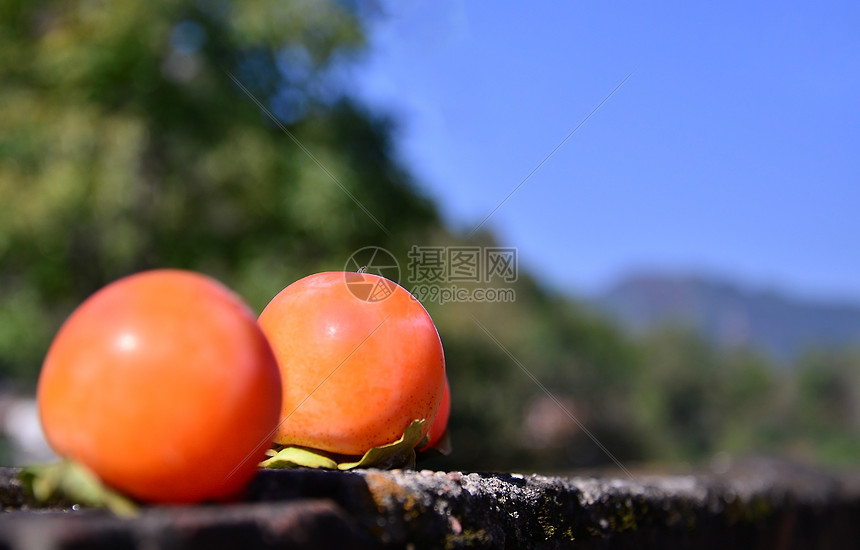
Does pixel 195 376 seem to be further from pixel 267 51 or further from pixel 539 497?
pixel 267 51

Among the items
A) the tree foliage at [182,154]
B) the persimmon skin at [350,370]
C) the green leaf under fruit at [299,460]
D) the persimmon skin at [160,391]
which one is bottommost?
the tree foliage at [182,154]

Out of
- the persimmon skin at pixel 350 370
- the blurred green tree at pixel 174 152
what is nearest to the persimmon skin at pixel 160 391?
the persimmon skin at pixel 350 370

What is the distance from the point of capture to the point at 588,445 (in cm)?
3378

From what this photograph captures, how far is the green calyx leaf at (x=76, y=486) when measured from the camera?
0.97 meters

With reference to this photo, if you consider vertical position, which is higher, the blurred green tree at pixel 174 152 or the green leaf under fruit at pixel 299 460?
the green leaf under fruit at pixel 299 460

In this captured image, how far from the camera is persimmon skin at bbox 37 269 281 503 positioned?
99 centimetres

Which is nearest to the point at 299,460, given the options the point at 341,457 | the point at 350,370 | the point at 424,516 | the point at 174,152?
the point at 341,457

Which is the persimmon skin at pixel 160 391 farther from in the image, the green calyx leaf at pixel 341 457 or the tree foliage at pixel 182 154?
the tree foliage at pixel 182 154

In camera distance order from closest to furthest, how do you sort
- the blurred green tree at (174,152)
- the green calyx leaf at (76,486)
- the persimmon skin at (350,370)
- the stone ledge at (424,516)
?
1. the stone ledge at (424,516)
2. the green calyx leaf at (76,486)
3. the persimmon skin at (350,370)
4. the blurred green tree at (174,152)

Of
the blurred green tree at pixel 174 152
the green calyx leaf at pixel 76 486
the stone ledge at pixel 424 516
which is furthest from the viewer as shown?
the blurred green tree at pixel 174 152

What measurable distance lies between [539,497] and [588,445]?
33461 millimetres

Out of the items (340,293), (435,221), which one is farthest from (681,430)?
(340,293)

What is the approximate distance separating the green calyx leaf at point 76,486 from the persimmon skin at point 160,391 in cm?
1

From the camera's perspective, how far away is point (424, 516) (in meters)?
1.32
